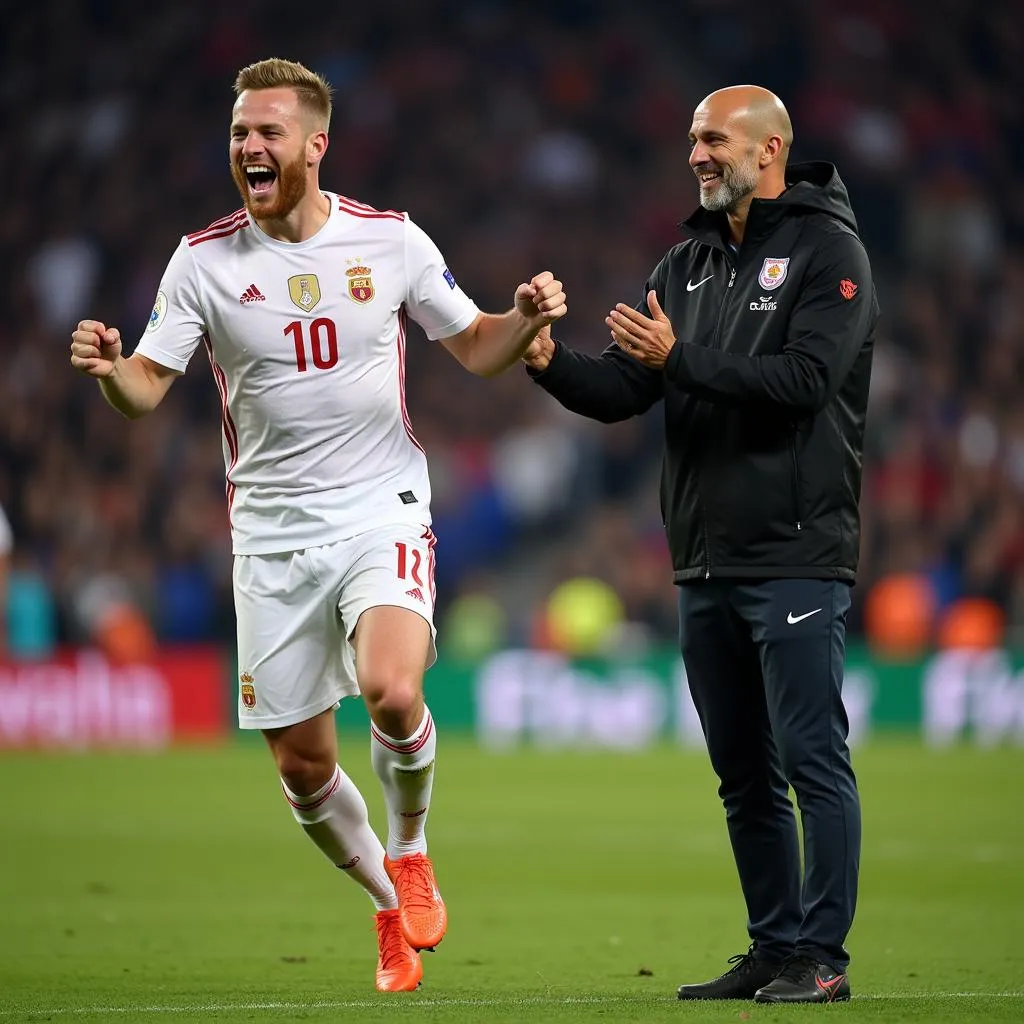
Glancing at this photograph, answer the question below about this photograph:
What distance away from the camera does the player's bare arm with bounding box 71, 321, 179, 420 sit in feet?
19.3

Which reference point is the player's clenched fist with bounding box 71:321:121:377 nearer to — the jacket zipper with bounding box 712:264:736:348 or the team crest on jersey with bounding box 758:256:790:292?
the jacket zipper with bounding box 712:264:736:348

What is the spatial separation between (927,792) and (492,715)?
6.10 metres

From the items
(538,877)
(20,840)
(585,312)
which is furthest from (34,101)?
(538,877)

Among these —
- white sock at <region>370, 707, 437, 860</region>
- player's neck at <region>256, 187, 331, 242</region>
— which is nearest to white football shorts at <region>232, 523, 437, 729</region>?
white sock at <region>370, 707, 437, 860</region>

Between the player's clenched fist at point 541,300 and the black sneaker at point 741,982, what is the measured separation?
2.04 metres

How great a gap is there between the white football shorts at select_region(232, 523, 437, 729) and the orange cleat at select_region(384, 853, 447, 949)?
565 mm

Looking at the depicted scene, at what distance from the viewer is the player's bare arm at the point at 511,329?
6059mm

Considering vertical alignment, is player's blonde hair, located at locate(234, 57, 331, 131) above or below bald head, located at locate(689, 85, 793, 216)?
above

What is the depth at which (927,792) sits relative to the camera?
46.7ft

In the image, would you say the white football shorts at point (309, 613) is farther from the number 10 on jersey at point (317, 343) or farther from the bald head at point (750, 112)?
the bald head at point (750, 112)

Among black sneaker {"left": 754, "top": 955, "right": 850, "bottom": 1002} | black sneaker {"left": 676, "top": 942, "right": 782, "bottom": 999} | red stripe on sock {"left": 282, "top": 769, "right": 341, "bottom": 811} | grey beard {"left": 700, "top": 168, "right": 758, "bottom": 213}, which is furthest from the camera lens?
red stripe on sock {"left": 282, "top": 769, "right": 341, "bottom": 811}

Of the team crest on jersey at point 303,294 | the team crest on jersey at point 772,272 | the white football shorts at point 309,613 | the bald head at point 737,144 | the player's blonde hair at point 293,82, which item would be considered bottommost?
the white football shorts at point 309,613

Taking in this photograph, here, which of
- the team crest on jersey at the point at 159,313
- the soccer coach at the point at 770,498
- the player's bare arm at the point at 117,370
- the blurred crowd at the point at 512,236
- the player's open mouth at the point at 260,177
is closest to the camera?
the soccer coach at the point at 770,498

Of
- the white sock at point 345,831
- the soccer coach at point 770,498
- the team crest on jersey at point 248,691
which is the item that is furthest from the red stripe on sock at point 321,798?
the soccer coach at point 770,498
